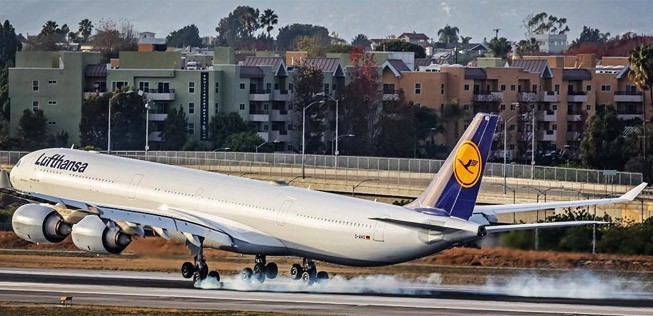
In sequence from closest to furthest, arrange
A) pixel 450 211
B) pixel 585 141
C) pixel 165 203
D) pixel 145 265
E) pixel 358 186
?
pixel 450 211 → pixel 165 203 → pixel 145 265 → pixel 358 186 → pixel 585 141

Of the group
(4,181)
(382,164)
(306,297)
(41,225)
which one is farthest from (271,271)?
(382,164)

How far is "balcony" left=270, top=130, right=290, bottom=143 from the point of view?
628ft

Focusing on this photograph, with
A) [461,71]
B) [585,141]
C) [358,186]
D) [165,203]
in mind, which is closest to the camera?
[165,203]

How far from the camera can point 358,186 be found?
409 ft

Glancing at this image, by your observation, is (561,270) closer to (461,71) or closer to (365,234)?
(365,234)

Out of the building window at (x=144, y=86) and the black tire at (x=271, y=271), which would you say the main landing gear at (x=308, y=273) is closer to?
the black tire at (x=271, y=271)

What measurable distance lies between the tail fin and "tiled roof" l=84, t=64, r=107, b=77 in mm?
118483

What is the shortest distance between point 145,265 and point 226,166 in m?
49.7

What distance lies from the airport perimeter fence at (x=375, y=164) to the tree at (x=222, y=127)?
109ft

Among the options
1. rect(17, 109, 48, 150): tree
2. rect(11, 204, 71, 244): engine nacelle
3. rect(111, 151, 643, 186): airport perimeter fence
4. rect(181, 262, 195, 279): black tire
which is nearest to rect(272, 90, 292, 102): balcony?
rect(17, 109, 48, 150): tree

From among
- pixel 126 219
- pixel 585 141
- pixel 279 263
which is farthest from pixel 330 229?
pixel 585 141

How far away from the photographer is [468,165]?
6806 centimetres

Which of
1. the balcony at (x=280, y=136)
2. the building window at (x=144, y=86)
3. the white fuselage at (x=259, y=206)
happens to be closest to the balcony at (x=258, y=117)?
the balcony at (x=280, y=136)

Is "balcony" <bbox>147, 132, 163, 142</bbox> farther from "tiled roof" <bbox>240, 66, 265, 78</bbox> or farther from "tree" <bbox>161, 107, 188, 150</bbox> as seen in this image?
"tiled roof" <bbox>240, 66, 265, 78</bbox>
